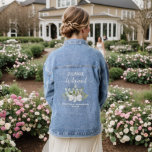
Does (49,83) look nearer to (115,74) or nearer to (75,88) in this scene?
(75,88)

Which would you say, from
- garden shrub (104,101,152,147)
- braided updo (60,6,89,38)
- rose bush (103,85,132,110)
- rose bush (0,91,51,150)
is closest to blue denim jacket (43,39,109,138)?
braided updo (60,6,89,38)

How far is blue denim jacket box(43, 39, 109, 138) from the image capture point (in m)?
1.79

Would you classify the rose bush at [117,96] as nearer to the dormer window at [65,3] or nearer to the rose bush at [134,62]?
the rose bush at [134,62]

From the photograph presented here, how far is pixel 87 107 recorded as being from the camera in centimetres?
179

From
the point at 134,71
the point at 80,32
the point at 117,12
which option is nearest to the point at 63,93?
the point at 80,32

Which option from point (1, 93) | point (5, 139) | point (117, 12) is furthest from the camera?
point (117, 12)

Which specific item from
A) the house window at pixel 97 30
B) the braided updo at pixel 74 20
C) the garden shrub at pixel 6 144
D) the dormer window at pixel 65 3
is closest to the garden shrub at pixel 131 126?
the garden shrub at pixel 6 144

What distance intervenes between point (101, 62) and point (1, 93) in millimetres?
4978

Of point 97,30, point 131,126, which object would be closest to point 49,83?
point 131,126

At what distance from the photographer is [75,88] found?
1.80 metres

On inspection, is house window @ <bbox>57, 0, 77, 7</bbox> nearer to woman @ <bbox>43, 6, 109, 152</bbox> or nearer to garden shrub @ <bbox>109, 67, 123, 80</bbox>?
garden shrub @ <bbox>109, 67, 123, 80</bbox>

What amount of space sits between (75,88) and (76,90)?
0.06 feet

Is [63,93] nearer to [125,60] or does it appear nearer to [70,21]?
[70,21]

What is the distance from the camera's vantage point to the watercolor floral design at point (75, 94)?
178cm
